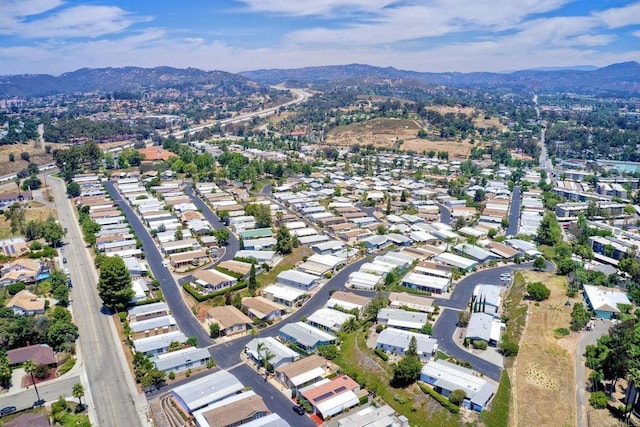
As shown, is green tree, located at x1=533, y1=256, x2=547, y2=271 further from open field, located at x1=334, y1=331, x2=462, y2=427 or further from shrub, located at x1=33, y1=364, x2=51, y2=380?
shrub, located at x1=33, y1=364, x2=51, y2=380

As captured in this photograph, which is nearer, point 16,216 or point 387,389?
point 387,389

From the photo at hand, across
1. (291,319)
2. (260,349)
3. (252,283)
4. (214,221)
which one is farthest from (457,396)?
(214,221)

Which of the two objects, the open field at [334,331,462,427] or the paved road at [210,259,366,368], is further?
the paved road at [210,259,366,368]

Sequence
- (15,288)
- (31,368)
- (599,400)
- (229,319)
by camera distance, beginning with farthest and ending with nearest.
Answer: (15,288), (229,319), (599,400), (31,368)

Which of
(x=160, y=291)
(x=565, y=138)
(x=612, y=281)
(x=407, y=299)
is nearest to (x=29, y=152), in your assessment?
(x=160, y=291)

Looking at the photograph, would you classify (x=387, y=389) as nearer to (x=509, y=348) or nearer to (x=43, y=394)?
(x=509, y=348)

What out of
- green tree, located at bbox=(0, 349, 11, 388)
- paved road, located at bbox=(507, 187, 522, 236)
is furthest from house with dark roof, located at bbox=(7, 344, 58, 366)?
paved road, located at bbox=(507, 187, 522, 236)

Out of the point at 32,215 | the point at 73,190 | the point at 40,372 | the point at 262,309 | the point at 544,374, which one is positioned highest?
the point at 73,190
